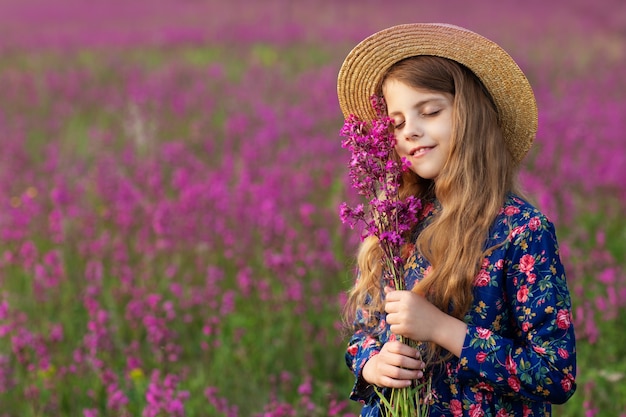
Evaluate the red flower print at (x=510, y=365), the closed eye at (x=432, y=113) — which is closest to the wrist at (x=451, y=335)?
the red flower print at (x=510, y=365)

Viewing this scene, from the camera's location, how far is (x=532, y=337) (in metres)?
1.96

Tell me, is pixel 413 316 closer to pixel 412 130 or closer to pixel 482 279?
pixel 482 279

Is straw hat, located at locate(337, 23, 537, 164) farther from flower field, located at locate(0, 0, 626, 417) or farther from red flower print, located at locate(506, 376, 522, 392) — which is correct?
flower field, located at locate(0, 0, 626, 417)

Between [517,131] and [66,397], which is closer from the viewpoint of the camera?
[517,131]

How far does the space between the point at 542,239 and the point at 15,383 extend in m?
2.72

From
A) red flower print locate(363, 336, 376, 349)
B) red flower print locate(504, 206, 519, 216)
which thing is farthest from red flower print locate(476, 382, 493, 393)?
red flower print locate(504, 206, 519, 216)

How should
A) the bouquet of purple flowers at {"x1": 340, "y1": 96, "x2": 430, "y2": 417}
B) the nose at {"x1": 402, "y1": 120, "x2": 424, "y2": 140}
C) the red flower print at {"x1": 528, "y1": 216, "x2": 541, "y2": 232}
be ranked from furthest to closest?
1. the nose at {"x1": 402, "y1": 120, "x2": 424, "y2": 140}
2. the red flower print at {"x1": 528, "y1": 216, "x2": 541, "y2": 232}
3. the bouquet of purple flowers at {"x1": 340, "y1": 96, "x2": 430, "y2": 417}

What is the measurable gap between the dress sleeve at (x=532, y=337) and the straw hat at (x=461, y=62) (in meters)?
0.36

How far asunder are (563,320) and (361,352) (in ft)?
1.96

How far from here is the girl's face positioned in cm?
215

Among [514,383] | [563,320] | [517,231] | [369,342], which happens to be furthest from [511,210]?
[369,342]

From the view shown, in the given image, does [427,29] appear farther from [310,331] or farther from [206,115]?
[206,115]

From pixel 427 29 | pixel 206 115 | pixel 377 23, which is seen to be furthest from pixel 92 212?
pixel 377 23

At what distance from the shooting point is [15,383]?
3.74 metres
